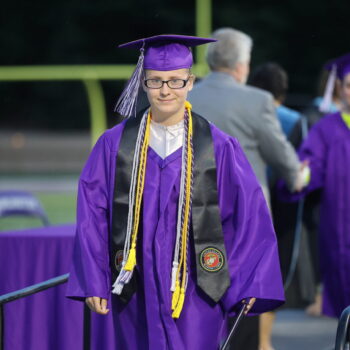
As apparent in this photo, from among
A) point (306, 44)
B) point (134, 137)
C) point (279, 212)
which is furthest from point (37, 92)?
point (134, 137)

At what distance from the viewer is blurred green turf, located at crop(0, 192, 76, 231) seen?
43.1 feet

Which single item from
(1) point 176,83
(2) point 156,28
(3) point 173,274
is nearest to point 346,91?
(1) point 176,83

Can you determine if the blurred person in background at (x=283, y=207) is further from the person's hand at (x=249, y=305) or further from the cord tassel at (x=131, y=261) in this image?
the cord tassel at (x=131, y=261)

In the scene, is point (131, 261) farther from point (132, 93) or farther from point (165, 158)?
point (132, 93)

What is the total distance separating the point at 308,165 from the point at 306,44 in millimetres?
20325

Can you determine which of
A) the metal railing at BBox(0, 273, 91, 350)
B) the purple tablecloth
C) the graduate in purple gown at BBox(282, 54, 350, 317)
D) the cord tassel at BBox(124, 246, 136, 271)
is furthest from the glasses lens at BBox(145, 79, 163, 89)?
the graduate in purple gown at BBox(282, 54, 350, 317)

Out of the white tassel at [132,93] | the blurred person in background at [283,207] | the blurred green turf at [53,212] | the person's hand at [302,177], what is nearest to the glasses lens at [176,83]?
the white tassel at [132,93]

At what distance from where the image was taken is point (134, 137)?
372 centimetres

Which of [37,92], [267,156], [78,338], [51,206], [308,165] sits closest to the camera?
[78,338]

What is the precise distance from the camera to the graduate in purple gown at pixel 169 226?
3609 mm

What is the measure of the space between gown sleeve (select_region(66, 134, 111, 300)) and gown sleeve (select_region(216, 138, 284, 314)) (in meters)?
0.38

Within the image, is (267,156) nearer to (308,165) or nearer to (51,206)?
(308,165)

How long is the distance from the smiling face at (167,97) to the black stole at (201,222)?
127 millimetres

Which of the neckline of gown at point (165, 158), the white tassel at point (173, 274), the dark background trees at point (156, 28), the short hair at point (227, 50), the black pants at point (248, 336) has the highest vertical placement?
the dark background trees at point (156, 28)
